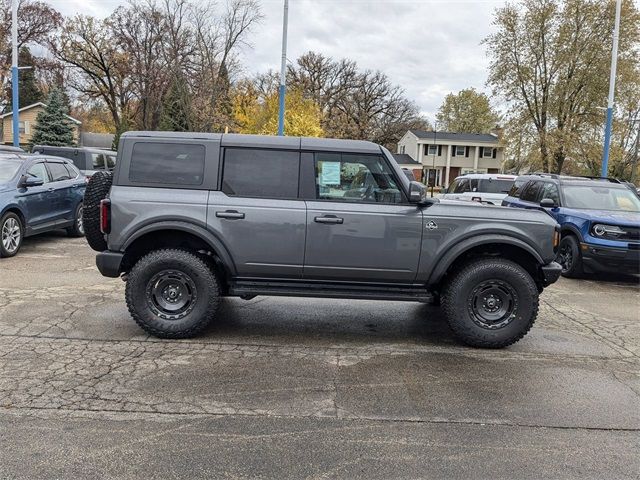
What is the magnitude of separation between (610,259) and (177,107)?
112 ft

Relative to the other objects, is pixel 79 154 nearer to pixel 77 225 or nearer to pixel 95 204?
pixel 77 225

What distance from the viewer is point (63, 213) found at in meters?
10.8

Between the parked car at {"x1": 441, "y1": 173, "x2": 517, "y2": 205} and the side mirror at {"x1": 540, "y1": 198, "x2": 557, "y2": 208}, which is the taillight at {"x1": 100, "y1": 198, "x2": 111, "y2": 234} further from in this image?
the parked car at {"x1": 441, "y1": 173, "x2": 517, "y2": 205}

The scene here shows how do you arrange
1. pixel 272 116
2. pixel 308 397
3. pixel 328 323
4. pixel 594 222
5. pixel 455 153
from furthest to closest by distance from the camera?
pixel 455 153 → pixel 272 116 → pixel 594 222 → pixel 328 323 → pixel 308 397

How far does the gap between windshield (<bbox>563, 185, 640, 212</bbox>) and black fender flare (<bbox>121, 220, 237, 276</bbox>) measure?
7.32 m

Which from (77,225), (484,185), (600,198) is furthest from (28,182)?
(484,185)

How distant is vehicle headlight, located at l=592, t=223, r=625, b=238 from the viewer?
8891 millimetres

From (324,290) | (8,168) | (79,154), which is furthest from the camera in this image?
(79,154)

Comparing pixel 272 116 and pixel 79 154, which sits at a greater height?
pixel 272 116

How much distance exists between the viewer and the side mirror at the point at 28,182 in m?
9.43

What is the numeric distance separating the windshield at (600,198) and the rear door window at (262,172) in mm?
6715

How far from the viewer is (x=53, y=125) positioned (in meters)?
40.0

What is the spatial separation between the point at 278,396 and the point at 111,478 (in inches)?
56.2

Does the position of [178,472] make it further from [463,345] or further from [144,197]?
[463,345]
